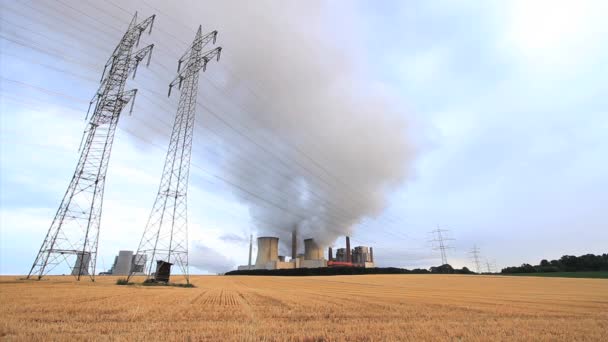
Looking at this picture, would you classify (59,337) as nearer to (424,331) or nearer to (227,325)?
(227,325)

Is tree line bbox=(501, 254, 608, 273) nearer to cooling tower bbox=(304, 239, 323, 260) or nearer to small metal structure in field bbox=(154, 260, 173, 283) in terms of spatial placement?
cooling tower bbox=(304, 239, 323, 260)

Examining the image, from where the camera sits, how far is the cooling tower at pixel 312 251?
513 feet

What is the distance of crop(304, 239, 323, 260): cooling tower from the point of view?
156 m

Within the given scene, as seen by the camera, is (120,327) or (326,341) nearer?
(326,341)

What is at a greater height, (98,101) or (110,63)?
(110,63)

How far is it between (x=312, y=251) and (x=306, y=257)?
178 inches

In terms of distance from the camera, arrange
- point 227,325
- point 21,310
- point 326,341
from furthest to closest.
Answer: point 21,310, point 227,325, point 326,341

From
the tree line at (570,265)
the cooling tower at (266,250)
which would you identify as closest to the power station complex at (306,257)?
the cooling tower at (266,250)

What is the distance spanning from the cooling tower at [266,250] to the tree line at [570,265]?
105653mm

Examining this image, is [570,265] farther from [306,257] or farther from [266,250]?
[266,250]

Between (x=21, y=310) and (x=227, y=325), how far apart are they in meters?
8.27

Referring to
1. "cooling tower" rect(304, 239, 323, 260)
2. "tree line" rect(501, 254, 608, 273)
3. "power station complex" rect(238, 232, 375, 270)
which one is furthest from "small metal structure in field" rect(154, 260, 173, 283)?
"tree line" rect(501, 254, 608, 273)

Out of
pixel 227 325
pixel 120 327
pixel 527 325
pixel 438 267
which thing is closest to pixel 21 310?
pixel 120 327

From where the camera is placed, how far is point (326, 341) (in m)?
6.49
